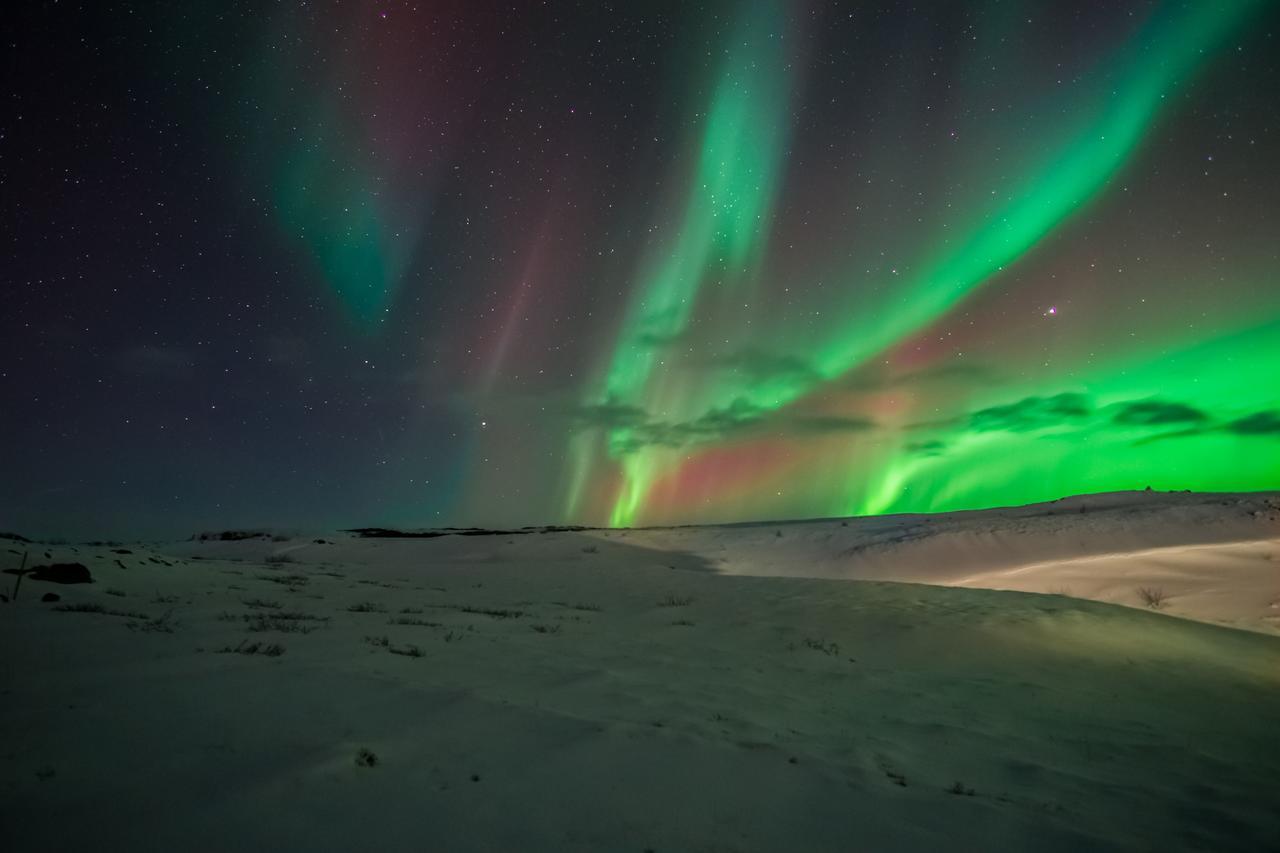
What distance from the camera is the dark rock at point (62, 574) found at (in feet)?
30.3

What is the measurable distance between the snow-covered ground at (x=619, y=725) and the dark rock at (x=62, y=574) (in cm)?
50

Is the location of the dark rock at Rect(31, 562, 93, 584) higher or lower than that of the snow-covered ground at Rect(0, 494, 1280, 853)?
lower

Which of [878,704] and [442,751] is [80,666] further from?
[878,704]

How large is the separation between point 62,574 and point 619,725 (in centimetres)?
1040

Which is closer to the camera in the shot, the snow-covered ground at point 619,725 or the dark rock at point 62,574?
the snow-covered ground at point 619,725

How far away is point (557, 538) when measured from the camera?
3450cm

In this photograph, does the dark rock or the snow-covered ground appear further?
the dark rock

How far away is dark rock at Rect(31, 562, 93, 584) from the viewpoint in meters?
9.23

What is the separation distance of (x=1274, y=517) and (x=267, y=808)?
31.7 meters

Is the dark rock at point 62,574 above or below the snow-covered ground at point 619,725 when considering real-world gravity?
below

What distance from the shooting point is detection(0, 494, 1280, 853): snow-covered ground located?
10.1ft

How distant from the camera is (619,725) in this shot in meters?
4.59

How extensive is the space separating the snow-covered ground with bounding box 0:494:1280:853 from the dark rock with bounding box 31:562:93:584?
50cm

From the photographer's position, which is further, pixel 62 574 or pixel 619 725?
pixel 62 574
